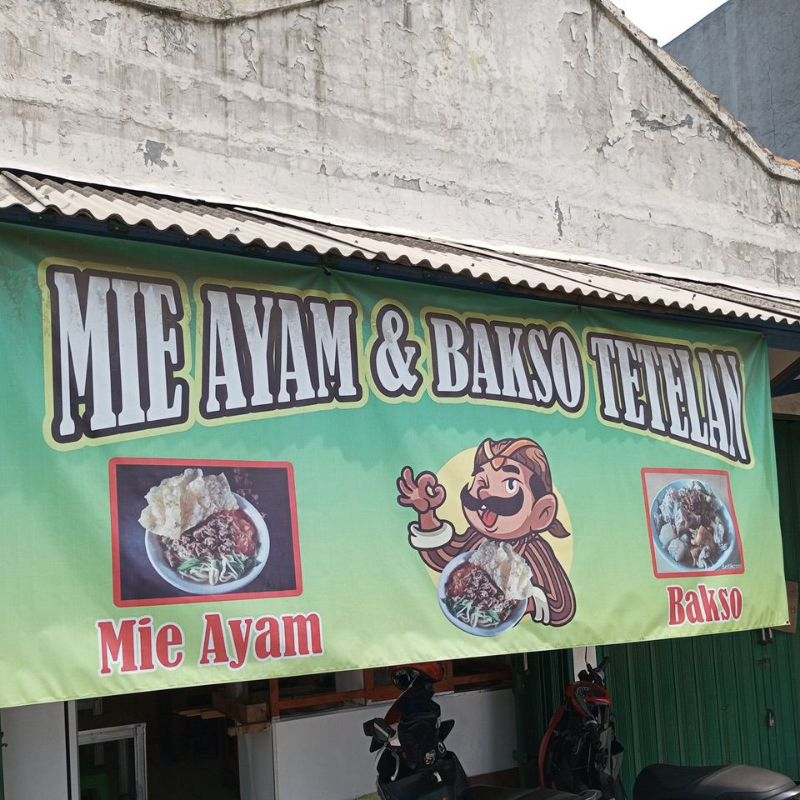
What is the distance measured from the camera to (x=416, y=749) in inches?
234

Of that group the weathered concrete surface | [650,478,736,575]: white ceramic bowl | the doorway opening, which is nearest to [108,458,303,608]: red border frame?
the weathered concrete surface

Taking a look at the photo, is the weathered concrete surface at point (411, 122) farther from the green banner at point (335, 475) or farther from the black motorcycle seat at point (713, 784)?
the black motorcycle seat at point (713, 784)

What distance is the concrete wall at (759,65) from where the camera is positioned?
445 inches

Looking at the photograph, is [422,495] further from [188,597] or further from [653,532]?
[653,532]

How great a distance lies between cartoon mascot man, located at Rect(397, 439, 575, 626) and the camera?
4895 mm

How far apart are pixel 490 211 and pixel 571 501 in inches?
98.6

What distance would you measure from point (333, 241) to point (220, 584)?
1637 millimetres

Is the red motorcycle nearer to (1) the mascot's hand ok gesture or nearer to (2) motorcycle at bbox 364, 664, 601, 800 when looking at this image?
(2) motorcycle at bbox 364, 664, 601, 800

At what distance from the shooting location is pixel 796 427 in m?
9.08

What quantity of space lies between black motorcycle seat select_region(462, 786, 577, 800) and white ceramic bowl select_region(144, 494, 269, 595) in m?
2.04

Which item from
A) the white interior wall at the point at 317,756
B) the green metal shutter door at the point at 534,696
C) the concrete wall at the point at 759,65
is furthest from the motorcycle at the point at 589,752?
the concrete wall at the point at 759,65

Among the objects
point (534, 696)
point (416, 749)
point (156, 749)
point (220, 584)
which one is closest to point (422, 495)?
point (220, 584)

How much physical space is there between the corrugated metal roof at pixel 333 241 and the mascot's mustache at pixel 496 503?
1.06m

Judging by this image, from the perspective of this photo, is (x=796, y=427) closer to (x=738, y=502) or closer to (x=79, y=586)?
(x=738, y=502)
